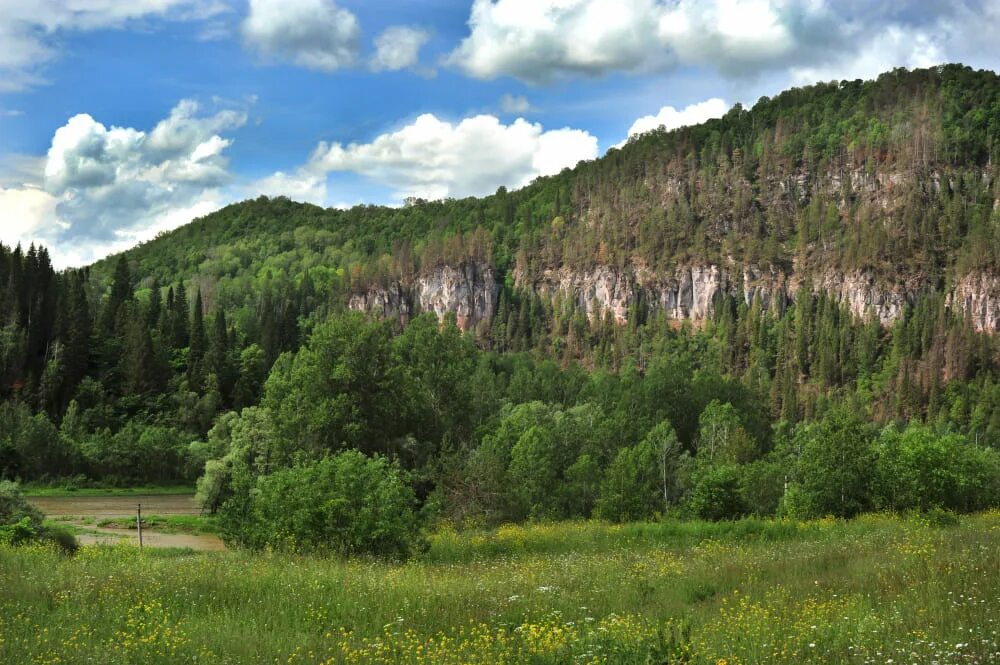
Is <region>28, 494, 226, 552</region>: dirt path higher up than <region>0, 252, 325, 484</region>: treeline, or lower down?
lower down

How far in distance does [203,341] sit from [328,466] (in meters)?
115

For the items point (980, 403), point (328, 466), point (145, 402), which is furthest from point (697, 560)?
point (980, 403)

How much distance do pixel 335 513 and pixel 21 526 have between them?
12.1 meters

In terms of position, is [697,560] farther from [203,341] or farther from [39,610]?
[203,341]

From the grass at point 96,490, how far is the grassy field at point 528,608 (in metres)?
Result: 73.5

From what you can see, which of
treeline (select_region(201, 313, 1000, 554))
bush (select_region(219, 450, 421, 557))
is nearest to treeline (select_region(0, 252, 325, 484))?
treeline (select_region(201, 313, 1000, 554))

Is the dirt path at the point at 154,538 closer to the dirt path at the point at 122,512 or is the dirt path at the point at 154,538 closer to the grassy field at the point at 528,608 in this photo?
the dirt path at the point at 122,512

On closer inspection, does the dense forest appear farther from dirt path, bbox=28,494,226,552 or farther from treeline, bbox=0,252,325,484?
dirt path, bbox=28,494,226,552

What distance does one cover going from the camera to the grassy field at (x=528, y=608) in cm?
1051

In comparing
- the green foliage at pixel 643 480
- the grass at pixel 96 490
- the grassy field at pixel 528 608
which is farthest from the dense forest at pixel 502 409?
the grassy field at pixel 528 608

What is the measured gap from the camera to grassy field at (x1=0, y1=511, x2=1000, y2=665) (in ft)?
34.5

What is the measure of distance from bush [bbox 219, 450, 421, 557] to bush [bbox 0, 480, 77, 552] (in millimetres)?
7091

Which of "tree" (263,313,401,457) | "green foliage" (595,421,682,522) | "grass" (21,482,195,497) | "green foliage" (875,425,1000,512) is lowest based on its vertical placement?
"grass" (21,482,195,497)

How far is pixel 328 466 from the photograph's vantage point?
80.7 ft
